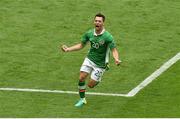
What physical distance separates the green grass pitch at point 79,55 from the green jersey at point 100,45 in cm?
114

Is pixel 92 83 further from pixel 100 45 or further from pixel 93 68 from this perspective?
pixel 100 45

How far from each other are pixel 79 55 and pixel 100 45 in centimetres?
470

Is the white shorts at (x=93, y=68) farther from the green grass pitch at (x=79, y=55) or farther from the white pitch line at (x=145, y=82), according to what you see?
the white pitch line at (x=145, y=82)

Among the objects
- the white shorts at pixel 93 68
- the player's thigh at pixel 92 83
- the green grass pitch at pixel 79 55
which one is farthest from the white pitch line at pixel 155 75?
the white shorts at pixel 93 68

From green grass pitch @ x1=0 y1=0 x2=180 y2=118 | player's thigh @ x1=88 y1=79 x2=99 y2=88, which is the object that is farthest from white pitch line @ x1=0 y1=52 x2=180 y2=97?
player's thigh @ x1=88 y1=79 x2=99 y2=88

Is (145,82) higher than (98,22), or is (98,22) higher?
(98,22)

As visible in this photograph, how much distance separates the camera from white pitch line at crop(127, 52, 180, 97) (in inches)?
785

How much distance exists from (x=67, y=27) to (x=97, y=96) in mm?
6586

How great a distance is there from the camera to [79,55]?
23.1 metres

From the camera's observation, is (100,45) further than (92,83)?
No

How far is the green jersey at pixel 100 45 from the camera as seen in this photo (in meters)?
18.4

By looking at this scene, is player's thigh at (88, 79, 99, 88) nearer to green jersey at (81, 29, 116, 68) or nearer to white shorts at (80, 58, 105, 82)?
white shorts at (80, 58, 105, 82)

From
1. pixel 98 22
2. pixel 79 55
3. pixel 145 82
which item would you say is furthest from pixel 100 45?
pixel 79 55

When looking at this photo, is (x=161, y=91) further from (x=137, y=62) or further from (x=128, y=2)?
(x=128, y=2)
